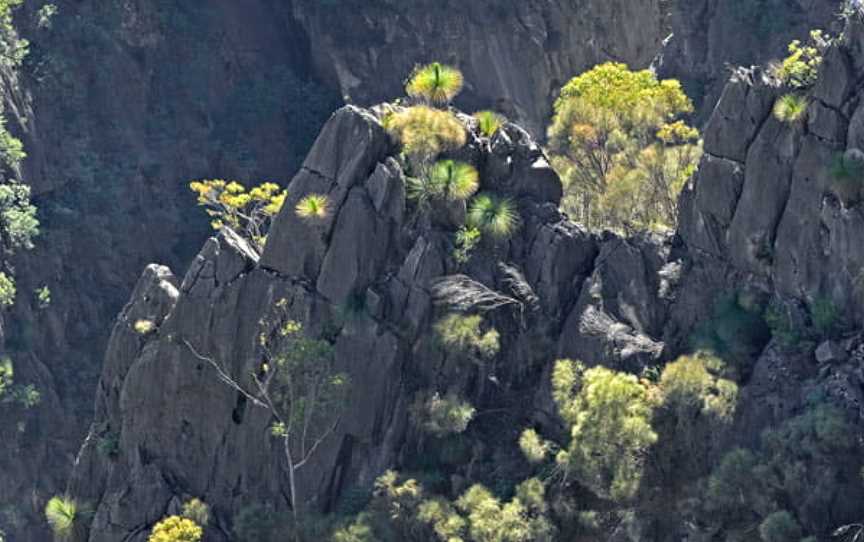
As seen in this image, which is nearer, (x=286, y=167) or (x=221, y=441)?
(x=221, y=441)

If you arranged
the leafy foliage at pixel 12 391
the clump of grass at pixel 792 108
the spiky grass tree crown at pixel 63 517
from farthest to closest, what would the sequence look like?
1. the leafy foliage at pixel 12 391
2. the spiky grass tree crown at pixel 63 517
3. the clump of grass at pixel 792 108

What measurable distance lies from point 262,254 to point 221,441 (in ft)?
19.4

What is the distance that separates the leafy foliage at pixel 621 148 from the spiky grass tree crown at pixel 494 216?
13.9 feet

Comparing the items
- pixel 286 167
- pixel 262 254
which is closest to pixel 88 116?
pixel 286 167

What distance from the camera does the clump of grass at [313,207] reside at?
52438 millimetres

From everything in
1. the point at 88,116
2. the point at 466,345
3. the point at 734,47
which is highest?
the point at 734,47

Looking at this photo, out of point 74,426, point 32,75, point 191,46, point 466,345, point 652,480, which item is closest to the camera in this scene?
point 652,480

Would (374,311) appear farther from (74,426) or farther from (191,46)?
(191,46)

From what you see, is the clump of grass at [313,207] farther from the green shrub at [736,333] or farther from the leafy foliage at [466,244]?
the green shrub at [736,333]

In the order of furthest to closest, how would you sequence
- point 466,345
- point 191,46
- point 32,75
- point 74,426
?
point 191,46
point 32,75
point 74,426
point 466,345

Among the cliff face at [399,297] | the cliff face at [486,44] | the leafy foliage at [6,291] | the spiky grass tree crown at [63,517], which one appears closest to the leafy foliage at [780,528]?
the cliff face at [399,297]

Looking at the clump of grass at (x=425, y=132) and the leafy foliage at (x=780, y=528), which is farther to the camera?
the clump of grass at (x=425, y=132)

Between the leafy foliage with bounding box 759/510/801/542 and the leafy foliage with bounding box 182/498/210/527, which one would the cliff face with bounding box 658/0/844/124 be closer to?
the leafy foliage with bounding box 182/498/210/527

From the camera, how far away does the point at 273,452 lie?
2099 inches
